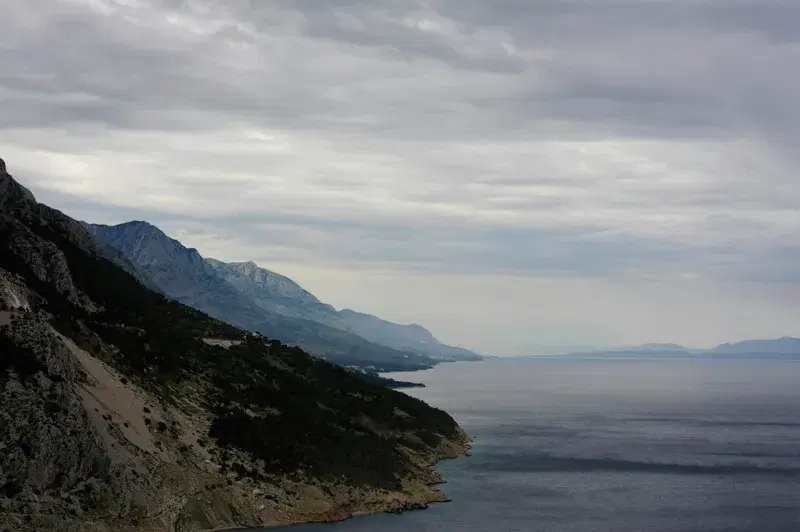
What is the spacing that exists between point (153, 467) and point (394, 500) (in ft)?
125

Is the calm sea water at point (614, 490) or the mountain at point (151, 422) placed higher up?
the mountain at point (151, 422)

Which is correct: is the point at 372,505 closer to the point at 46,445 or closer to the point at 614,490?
the point at 614,490

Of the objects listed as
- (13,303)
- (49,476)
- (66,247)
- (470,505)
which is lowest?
(470,505)

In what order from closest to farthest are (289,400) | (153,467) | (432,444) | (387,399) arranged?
(153,467) → (289,400) → (432,444) → (387,399)

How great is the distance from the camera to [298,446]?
119500 mm

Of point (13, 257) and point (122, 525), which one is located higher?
point (13, 257)

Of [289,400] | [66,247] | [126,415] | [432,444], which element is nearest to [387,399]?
[432,444]

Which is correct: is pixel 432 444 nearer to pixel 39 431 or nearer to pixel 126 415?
pixel 126 415

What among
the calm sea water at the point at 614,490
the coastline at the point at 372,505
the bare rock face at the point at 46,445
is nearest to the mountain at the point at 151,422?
the bare rock face at the point at 46,445

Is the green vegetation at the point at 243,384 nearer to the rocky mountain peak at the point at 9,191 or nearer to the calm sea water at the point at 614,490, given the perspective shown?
the rocky mountain peak at the point at 9,191

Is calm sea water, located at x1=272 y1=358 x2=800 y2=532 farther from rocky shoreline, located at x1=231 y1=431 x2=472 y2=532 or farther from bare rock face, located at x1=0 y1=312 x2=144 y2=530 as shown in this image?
bare rock face, located at x1=0 y1=312 x2=144 y2=530

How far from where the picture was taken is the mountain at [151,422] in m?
85.7

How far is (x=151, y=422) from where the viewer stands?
10469 cm

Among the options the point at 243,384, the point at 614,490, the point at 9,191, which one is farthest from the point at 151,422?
the point at 614,490
